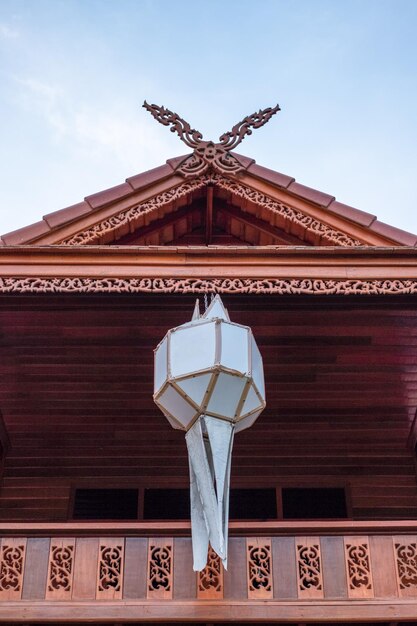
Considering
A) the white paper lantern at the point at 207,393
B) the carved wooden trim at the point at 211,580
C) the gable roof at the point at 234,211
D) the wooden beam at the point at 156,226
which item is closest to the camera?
the white paper lantern at the point at 207,393

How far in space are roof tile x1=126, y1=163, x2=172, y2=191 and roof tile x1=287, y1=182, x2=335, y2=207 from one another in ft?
4.74

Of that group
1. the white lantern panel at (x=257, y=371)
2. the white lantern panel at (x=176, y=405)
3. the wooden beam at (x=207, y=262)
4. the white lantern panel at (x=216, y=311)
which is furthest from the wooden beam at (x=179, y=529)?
the wooden beam at (x=207, y=262)

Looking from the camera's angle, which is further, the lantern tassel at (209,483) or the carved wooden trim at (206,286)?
the carved wooden trim at (206,286)

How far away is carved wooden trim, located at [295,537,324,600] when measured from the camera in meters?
9.58

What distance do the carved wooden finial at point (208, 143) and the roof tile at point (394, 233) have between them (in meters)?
1.80

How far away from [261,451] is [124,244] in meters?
3.20

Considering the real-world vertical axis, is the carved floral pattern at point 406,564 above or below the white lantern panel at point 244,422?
below

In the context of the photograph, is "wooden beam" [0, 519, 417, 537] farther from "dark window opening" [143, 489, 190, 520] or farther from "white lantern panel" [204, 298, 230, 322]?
"dark window opening" [143, 489, 190, 520]

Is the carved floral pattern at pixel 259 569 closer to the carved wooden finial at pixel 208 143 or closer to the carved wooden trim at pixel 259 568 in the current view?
the carved wooden trim at pixel 259 568

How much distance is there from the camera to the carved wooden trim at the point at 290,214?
11266mm

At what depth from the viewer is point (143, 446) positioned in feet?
42.1

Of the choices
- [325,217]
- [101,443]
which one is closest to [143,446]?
[101,443]

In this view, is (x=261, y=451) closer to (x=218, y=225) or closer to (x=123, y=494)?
(x=123, y=494)

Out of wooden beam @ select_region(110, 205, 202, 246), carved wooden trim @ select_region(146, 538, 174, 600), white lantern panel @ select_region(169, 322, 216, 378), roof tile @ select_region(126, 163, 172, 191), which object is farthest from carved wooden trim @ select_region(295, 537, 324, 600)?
roof tile @ select_region(126, 163, 172, 191)
